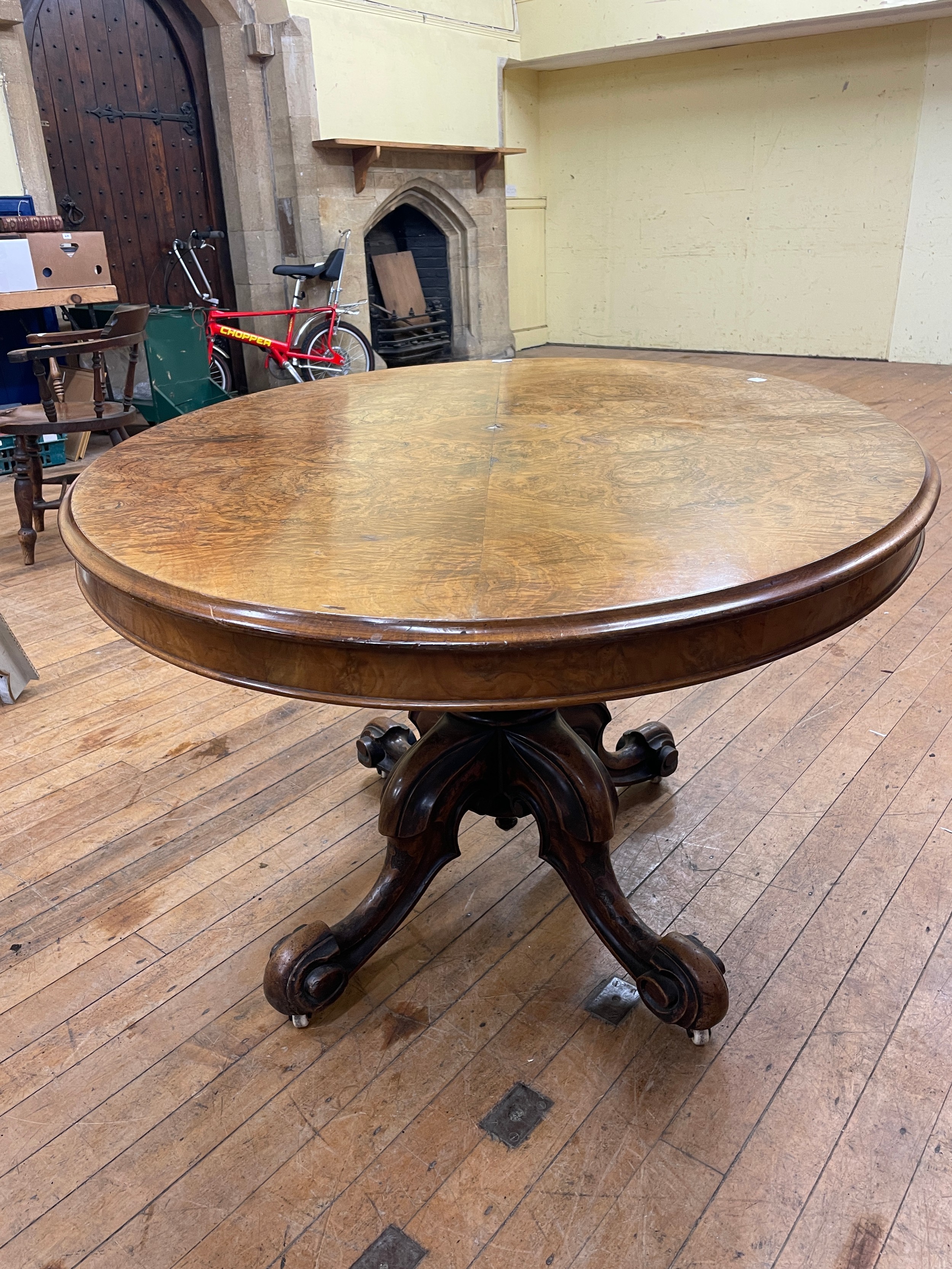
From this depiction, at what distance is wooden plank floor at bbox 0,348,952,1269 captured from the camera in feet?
3.67

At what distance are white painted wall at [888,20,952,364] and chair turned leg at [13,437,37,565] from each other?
21.1 ft

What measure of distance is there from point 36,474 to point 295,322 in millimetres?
3067

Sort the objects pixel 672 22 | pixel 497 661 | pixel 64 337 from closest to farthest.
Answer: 1. pixel 497 661
2. pixel 64 337
3. pixel 672 22

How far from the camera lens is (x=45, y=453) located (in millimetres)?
4695

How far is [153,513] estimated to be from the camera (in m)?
1.10

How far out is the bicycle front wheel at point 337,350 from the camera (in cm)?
596

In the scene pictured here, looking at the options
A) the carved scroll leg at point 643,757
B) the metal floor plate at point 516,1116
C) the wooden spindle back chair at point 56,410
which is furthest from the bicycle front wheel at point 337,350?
the metal floor plate at point 516,1116

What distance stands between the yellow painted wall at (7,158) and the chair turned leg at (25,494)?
2001mm

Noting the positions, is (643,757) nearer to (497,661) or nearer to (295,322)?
(497,661)

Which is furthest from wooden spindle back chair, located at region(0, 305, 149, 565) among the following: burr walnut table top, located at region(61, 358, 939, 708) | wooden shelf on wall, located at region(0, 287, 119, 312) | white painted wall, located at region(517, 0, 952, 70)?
white painted wall, located at region(517, 0, 952, 70)

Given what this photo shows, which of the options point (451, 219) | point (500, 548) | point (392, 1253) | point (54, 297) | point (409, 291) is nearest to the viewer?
point (500, 548)

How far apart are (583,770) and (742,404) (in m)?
0.71

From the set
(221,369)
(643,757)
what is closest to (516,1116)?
(643,757)

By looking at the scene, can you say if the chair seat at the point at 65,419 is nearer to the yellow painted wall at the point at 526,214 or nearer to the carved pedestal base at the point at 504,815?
the carved pedestal base at the point at 504,815
